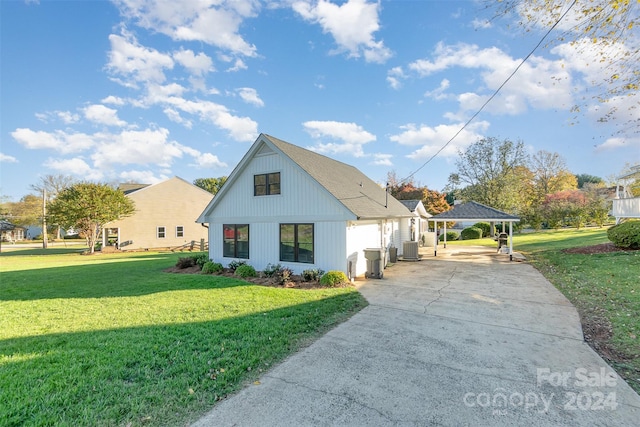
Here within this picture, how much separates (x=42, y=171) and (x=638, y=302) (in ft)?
199

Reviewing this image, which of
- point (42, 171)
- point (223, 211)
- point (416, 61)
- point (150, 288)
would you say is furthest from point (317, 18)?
point (42, 171)

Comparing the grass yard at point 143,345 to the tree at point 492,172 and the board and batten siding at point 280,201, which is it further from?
the tree at point 492,172

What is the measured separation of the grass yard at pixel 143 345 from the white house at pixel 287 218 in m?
2.39

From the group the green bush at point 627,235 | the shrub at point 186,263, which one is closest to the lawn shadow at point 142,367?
the shrub at point 186,263

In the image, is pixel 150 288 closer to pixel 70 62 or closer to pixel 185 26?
pixel 185 26

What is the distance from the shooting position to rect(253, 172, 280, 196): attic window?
39.8ft

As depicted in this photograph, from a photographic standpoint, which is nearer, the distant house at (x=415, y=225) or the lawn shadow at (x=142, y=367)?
the lawn shadow at (x=142, y=367)

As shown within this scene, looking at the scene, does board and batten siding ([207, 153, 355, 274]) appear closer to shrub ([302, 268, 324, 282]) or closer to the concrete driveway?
shrub ([302, 268, 324, 282])

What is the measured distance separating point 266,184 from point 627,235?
17026 mm

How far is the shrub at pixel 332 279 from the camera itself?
9570 mm

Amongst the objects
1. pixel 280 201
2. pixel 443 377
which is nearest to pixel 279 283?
pixel 280 201

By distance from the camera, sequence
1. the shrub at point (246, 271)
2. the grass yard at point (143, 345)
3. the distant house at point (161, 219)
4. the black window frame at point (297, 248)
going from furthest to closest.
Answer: the distant house at point (161, 219), the shrub at point (246, 271), the black window frame at point (297, 248), the grass yard at point (143, 345)

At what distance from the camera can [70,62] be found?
40.4 feet

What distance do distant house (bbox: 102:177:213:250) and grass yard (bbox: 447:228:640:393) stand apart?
29.4m
